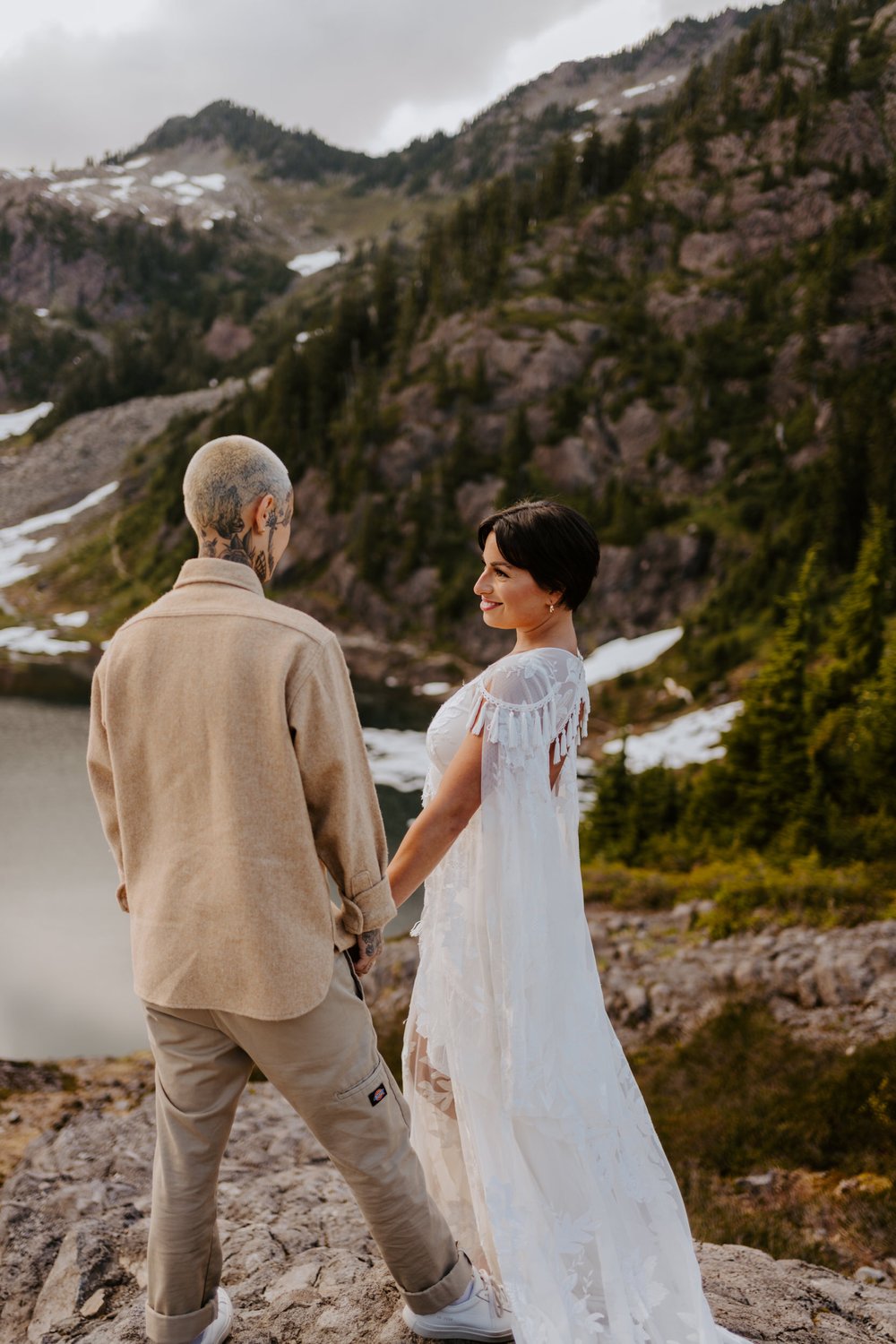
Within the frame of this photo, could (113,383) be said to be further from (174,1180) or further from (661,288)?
(174,1180)

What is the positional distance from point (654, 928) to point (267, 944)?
12.6m

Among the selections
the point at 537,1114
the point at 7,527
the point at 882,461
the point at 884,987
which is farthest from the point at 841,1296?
the point at 7,527

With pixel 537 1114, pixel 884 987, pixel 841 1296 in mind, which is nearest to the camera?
pixel 537 1114

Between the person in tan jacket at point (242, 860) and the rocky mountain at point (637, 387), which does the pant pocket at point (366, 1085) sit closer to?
the person in tan jacket at point (242, 860)

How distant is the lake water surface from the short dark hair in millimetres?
20950

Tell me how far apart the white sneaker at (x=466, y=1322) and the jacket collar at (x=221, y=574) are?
284cm

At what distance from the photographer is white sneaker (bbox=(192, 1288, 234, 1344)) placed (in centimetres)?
361

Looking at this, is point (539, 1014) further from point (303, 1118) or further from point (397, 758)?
point (397, 758)

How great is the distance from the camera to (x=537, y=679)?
3619 mm

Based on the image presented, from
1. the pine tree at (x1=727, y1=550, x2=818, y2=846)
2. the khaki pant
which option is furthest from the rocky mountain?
the khaki pant

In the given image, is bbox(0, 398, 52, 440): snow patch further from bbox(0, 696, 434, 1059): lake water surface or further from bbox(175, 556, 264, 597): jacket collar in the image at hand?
bbox(175, 556, 264, 597): jacket collar

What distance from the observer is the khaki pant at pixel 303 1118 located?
3074 millimetres

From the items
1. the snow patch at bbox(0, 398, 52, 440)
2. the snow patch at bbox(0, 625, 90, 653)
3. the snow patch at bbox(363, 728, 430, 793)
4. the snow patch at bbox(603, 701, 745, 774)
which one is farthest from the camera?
the snow patch at bbox(0, 398, 52, 440)

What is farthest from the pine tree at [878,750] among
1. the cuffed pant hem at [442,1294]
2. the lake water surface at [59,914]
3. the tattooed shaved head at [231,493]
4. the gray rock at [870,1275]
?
the tattooed shaved head at [231,493]
